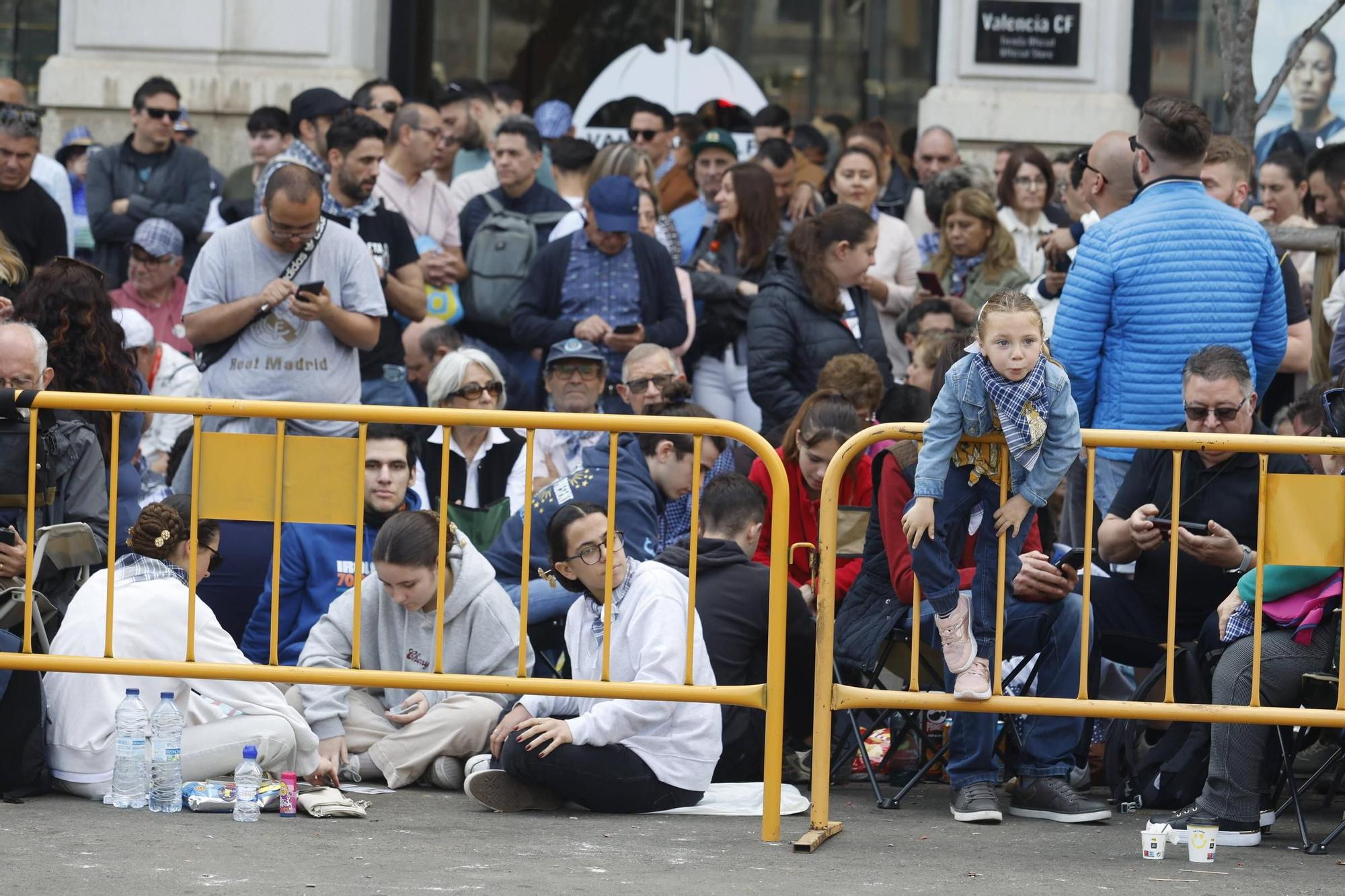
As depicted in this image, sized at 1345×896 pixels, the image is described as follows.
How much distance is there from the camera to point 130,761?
21.8ft

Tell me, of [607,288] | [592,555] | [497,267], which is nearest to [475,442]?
[607,288]

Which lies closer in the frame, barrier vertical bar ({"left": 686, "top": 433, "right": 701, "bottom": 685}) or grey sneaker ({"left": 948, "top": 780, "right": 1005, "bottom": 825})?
barrier vertical bar ({"left": 686, "top": 433, "right": 701, "bottom": 685})

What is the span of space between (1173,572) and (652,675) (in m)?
1.69

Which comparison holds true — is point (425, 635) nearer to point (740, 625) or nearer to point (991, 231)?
point (740, 625)

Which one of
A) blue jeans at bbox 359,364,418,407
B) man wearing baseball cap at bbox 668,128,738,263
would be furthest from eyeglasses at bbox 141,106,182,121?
blue jeans at bbox 359,364,418,407

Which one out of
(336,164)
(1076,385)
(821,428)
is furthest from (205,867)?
(336,164)

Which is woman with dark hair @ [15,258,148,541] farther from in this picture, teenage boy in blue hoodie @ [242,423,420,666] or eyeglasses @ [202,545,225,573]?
teenage boy in blue hoodie @ [242,423,420,666]

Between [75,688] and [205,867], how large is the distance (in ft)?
4.14

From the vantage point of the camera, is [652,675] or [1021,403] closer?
[1021,403]

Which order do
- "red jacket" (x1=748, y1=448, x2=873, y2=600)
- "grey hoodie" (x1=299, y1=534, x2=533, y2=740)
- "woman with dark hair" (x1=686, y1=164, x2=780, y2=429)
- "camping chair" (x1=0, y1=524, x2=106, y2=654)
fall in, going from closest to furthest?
"camping chair" (x1=0, y1=524, x2=106, y2=654)
"grey hoodie" (x1=299, y1=534, x2=533, y2=740)
"red jacket" (x1=748, y1=448, x2=873, y2=600)
"woman with dark hair" (x1=686, y1=164, x2=780, y2=429)

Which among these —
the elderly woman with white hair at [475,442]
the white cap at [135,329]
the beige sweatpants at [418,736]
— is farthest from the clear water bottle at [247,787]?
the white cap at [135,329]

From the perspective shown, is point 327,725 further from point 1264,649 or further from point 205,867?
point 1264,649

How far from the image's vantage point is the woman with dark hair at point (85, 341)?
765 centimetres

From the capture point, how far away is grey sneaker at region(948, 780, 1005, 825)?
6.77m
